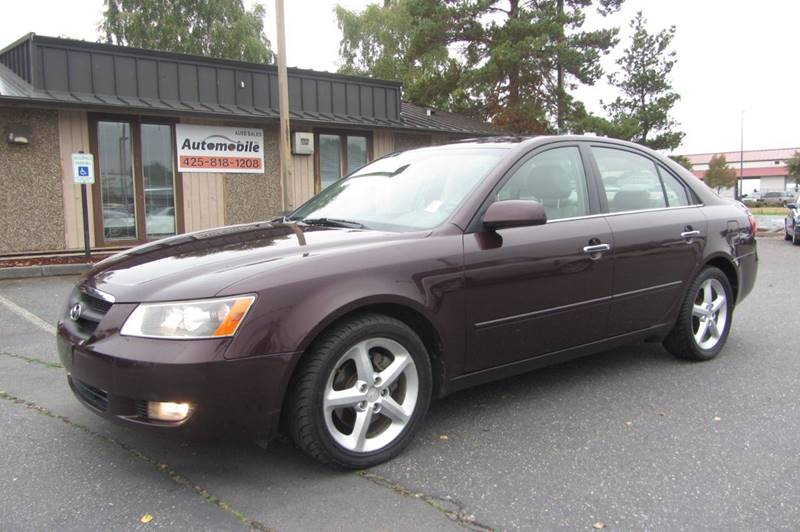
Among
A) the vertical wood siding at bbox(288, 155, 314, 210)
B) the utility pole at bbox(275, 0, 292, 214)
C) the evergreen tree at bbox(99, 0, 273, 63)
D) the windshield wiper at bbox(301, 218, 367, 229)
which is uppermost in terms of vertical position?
the evergreen tree at bbox(99, 0, 273, 63)

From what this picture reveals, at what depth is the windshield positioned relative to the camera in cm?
337

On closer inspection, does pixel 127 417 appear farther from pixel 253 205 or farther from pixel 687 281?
pixel 253 205

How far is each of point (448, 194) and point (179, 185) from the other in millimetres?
9897

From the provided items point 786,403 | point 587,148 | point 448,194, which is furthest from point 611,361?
point 448,194

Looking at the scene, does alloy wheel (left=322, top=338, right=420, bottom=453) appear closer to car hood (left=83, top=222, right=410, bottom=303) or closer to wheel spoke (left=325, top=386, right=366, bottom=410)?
wheel spoke (left=325, top=386, right=366, bottom=410)

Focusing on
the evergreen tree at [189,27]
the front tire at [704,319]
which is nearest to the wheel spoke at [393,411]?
the front tire at [704,319]

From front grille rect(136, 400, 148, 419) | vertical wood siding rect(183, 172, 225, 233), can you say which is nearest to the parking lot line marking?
front grille rect(136, 400, 148, 419)

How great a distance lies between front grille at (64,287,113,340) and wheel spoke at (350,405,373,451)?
117cm

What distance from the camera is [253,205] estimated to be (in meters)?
13.2

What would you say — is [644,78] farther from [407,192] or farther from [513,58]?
[407,192]

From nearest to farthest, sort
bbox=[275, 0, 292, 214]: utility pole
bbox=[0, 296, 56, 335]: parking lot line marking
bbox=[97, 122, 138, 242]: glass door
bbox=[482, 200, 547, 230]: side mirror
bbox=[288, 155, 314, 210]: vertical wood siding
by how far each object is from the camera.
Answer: bbox=[482, 200, 547, 230]: side mirror < bbox=[0, 296, 56, 335]: parking lot line marking < bbox=[275, 0, 292, 214]: utility pole < bbox=[97, 122, 138, 242]: glass door < bbox=[288, 155, 314, 210]: vertical wood siding

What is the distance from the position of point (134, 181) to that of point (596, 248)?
1012 centimetres

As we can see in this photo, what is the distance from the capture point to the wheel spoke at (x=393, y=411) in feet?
9.37

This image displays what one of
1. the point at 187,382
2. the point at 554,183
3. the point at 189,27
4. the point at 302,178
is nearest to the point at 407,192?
the point at 554,183
